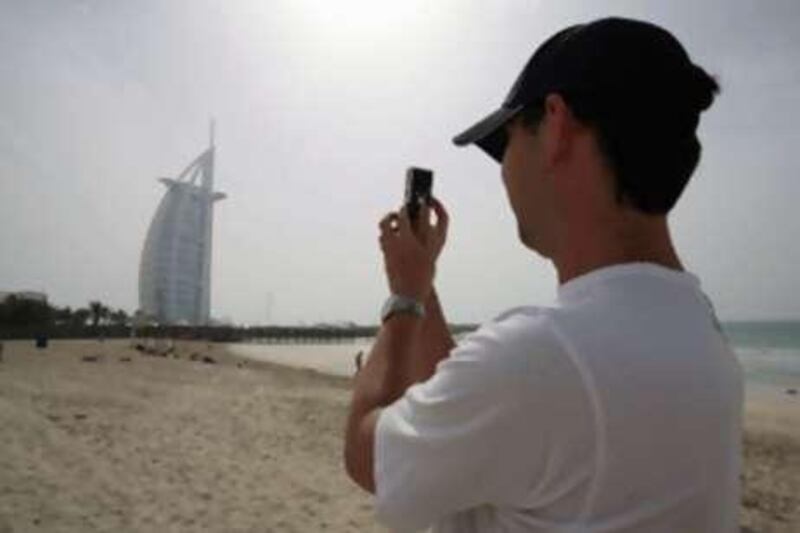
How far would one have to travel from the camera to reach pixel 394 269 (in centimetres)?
155

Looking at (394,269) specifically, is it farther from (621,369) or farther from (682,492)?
(682,492)

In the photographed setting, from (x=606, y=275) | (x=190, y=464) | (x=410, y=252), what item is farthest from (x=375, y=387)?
(x=190, y=464)

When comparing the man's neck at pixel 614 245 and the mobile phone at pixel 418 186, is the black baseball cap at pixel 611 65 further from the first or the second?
the mobile phone at pixel 418 186

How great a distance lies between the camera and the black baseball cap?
4.14 feet

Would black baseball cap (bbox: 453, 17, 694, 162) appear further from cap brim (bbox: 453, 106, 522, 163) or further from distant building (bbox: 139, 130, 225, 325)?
distant building (bbox: 139, 130, 225, 325)

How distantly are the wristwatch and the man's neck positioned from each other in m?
0.28

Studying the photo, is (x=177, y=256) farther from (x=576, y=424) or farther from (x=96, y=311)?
(x=576, y=424)

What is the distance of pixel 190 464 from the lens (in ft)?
32.8

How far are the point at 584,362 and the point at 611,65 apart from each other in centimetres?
48

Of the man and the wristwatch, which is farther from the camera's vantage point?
the wristwatch

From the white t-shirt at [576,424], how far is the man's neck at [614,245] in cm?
5

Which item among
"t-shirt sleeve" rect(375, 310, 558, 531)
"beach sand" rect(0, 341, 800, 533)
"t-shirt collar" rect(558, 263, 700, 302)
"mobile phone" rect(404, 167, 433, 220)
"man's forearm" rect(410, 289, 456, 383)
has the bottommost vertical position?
"beach sand" rect(0, 341, 800, 533)

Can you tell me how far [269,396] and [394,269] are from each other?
67.3 feet

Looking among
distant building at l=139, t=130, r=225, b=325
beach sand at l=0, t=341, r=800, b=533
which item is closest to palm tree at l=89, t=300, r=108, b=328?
distant building at l=139, t=130, r=225, b=325
